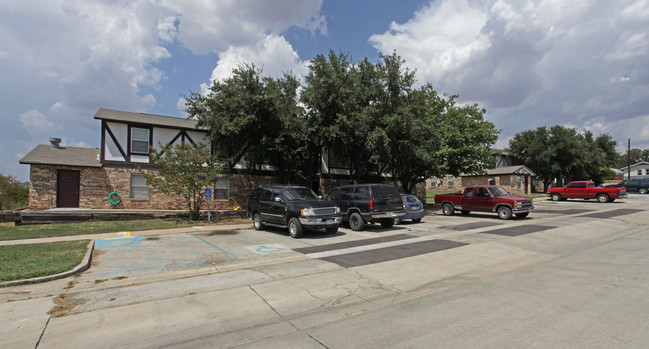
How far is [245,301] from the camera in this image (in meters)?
5.69

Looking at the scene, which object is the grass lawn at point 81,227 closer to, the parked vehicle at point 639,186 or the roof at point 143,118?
the roof at point 143,118

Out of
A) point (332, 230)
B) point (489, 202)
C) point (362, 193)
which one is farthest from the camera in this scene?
point (489, 202)

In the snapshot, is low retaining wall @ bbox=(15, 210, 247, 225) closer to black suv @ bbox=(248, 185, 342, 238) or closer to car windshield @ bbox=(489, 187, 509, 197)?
black suv @ bbox=(248, 185, 342, 238)

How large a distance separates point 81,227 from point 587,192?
120ft

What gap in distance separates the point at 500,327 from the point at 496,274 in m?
3.34

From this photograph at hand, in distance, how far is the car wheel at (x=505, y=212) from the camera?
57.5ft

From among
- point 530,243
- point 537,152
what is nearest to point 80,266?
point 530,243

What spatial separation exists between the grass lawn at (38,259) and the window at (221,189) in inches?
471

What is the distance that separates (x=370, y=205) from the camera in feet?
45.4

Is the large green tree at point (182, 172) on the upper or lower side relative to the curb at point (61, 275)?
upper

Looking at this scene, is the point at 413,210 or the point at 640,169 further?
the point at 640,169

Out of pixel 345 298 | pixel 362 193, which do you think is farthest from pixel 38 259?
pixel 362 193

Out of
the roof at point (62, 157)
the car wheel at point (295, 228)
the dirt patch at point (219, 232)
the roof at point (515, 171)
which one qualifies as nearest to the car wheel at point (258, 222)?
the dirt patch at point (219, 232)

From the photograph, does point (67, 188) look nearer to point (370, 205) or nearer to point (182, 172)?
point (182, 172)
